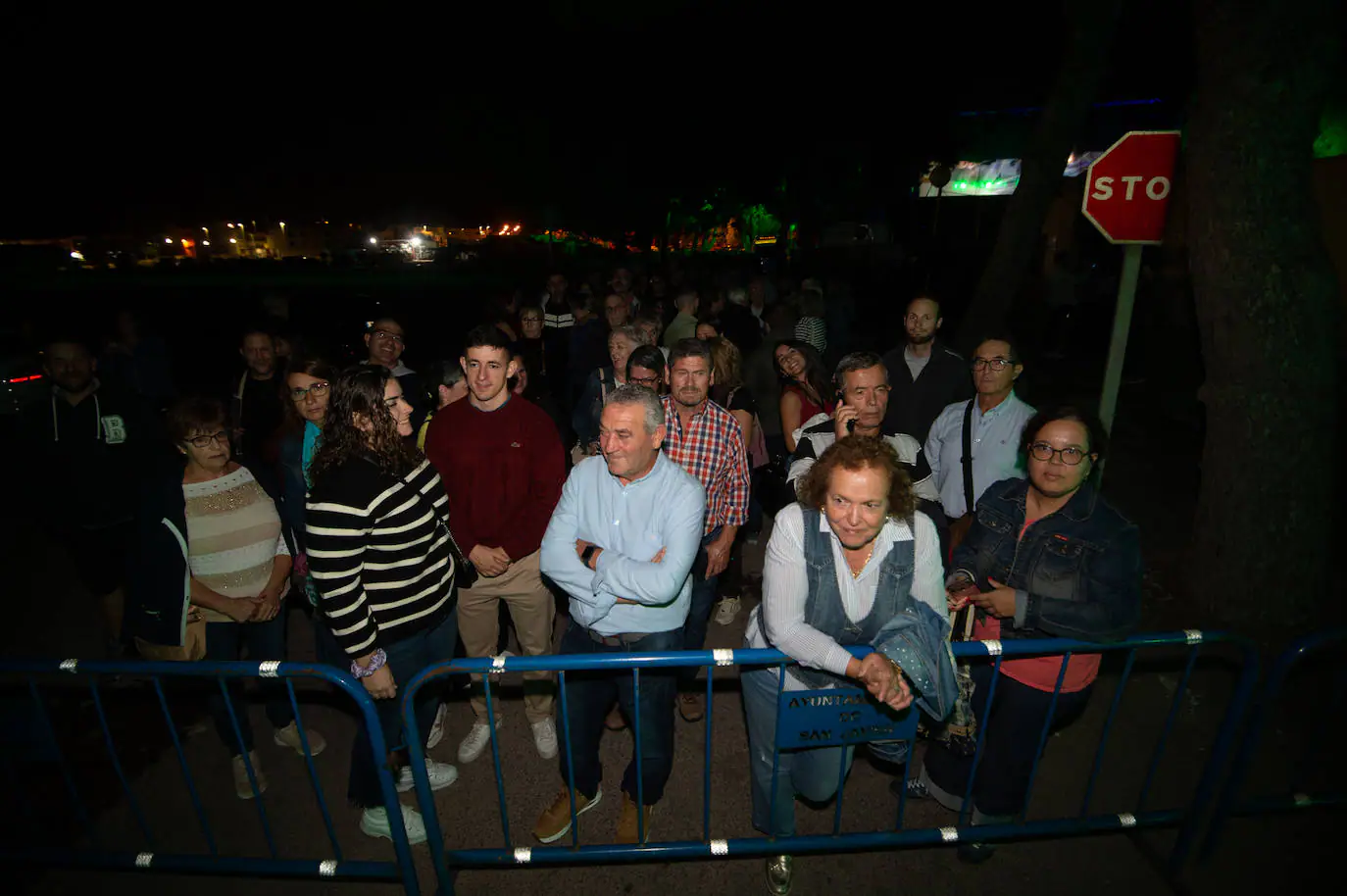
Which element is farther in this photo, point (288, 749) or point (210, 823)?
point (288, 749)

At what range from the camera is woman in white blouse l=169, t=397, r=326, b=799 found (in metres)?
3.20

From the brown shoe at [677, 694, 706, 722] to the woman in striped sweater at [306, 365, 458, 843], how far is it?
1698mm

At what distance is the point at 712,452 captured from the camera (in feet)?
13.2

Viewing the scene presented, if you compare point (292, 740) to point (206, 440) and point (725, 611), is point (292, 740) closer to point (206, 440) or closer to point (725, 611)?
point (206, 440)

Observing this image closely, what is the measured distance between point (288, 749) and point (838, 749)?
11.0 feet

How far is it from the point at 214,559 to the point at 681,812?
283 cm

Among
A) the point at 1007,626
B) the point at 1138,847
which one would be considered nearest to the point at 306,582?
the point at 1007,626

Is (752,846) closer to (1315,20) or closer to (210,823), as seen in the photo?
(210,823)

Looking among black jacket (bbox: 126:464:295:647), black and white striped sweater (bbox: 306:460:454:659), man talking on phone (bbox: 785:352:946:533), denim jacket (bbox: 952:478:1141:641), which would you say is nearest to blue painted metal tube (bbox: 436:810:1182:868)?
denim jacket (bbox: 952:478:1141:641)

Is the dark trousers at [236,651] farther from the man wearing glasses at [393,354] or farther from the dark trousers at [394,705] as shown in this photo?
the man wearing glasses at [393,354]

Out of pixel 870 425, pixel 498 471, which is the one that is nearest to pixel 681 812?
pixel 498 471

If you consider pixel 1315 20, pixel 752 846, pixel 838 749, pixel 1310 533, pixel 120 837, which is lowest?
pixel 120 837

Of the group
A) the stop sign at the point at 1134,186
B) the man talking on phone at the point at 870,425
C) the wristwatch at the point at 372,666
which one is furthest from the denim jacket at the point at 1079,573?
the wristwatch at the point at 372,666

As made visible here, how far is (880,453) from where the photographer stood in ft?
8.29
